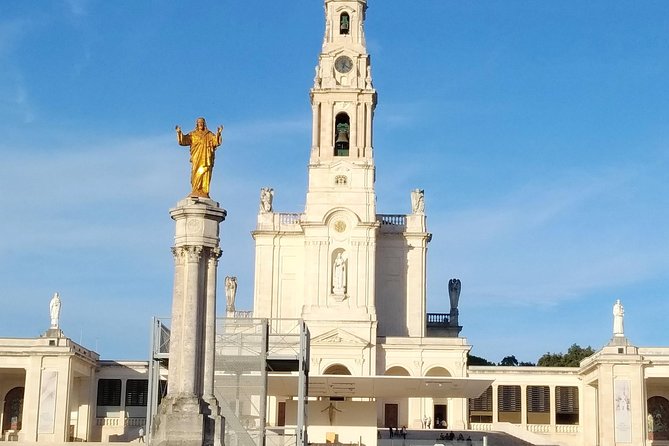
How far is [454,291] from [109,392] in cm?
2448

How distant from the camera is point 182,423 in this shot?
32.4 metres

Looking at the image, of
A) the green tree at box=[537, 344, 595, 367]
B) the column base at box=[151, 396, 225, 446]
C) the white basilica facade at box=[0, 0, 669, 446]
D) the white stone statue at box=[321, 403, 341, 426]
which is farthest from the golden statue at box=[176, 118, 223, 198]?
the green tree at box=[537, 344, 595, 367]

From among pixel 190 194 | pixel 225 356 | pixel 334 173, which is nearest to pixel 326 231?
pixel 334 173

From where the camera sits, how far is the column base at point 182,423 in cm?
3244

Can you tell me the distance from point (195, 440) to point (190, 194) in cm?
684

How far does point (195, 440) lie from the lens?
3259cm

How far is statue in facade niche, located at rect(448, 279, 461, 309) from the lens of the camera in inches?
3346

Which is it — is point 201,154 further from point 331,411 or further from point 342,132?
point 342,132

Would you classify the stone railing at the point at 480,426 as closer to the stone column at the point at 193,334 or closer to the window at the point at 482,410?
the window at the point at 482,410

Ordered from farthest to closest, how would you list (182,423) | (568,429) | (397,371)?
(568,429) → (397,371) → (182,423)

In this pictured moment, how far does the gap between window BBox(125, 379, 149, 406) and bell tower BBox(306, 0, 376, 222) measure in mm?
15892

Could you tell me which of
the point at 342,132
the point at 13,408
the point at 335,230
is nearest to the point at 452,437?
the point at 335,230

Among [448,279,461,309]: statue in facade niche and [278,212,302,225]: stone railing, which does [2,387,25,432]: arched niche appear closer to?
[278,212,302,225]: stone railing

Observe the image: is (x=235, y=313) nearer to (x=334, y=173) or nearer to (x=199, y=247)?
(x=334, y=173)
